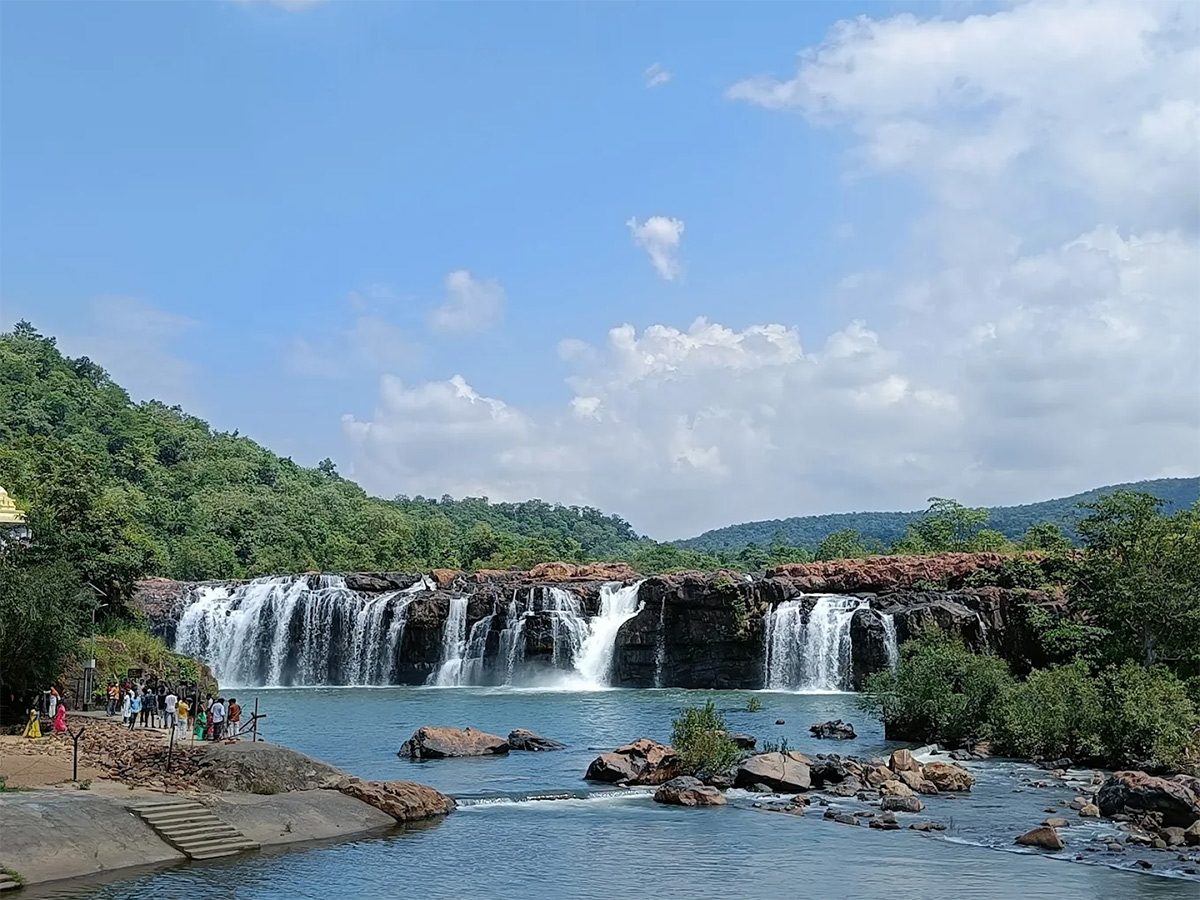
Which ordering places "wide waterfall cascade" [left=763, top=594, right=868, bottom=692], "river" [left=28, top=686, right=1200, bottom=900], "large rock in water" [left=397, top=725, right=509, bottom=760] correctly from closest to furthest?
1. "river" [left=28, top=686, right=1200, bottom=900]
2. "large rock in water" [left=397, top=725, right=509, bottom=760]
3. "wide waterfall cascade" [left=763, top=594, right=868, bottom=692]

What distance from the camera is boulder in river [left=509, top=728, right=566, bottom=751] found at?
123 ft

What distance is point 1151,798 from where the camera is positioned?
24500 millimetres

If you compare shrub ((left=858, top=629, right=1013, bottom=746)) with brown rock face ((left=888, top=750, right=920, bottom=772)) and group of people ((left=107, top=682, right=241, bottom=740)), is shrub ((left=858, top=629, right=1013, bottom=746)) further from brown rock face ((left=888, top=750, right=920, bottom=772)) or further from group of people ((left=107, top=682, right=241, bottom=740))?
group of people ((left=107, top=682, right=241, bottom=740))

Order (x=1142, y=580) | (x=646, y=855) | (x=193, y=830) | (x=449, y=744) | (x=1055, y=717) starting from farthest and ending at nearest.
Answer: (x=1142, y=580) → (x=449, y=744) → (x=1055, y=717) → (x=646, y=855) → (x=193, y=830)

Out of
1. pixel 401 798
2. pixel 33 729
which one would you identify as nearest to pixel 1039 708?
pixel 401 798

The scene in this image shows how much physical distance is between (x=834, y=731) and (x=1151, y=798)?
51.9ft

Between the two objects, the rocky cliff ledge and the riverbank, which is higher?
the rocky cliff ledge

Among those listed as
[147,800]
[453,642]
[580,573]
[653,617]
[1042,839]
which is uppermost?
[580,573]

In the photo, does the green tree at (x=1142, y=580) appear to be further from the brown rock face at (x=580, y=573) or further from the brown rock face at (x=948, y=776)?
the brown rock face at (x=580, y=573)

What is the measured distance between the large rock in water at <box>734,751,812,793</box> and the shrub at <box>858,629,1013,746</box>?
24.9 ft

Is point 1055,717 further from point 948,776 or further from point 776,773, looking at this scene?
point 776,773

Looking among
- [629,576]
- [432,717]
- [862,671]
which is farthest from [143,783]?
[629,576]

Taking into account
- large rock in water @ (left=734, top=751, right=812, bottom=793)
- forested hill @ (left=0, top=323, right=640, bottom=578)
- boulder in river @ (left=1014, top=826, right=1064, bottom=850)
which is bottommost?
boulder in river @ (left=1014, top=826, right=1064, bottom=850)

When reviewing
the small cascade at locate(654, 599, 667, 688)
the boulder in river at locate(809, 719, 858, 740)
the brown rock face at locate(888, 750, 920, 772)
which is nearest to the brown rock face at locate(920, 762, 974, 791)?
the brown rock face at locate(888, 750, 920, 772)
